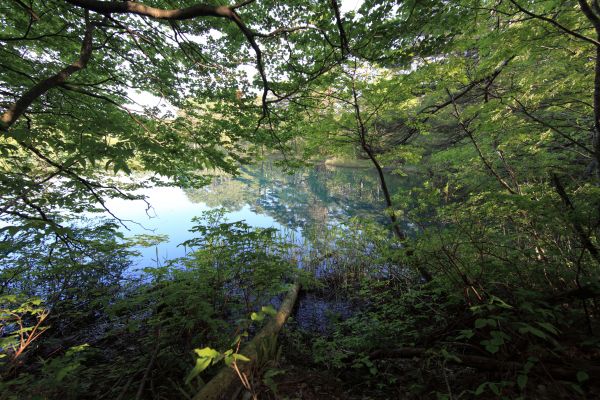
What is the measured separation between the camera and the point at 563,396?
1764 millimetres

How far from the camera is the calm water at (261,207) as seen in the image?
1345cm

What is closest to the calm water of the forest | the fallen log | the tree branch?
the forest

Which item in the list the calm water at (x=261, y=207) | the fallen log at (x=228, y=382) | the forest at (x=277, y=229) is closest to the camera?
the forest at (x=277, y=229)

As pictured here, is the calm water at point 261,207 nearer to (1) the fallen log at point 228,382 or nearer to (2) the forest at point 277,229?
(2) the forest at point 277,229

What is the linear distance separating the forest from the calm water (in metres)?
5.32

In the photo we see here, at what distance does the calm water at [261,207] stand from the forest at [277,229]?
5.32 meters

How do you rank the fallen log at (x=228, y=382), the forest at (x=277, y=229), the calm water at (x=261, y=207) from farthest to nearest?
the calm water at (x=261, y=207), the fallen log at (x=228, y=382), the forest at (x=277, y=229)

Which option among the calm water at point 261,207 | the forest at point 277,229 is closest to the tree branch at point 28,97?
the forest at point 277,229

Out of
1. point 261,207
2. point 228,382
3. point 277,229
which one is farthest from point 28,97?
point 261,207

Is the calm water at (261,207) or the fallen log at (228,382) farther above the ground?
the calm water at (261,207)

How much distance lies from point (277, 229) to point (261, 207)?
16.6m

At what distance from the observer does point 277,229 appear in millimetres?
4027

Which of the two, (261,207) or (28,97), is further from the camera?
(261,207)

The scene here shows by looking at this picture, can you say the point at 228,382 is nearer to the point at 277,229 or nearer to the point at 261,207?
the point at 277,229
